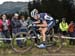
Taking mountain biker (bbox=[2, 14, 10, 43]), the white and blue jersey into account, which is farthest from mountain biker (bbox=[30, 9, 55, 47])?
mountain biker (bbox=[2, 14, 10, 43])

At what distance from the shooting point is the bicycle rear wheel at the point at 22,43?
47.6 feet

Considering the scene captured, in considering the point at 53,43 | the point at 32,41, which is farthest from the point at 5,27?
the point at 32,41

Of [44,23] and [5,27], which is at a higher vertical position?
[44,23]

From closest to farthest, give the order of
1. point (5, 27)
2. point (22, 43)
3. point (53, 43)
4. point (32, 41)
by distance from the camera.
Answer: point (32, 41) → point (22, 43) → point (53, 43) → point (5, 27)

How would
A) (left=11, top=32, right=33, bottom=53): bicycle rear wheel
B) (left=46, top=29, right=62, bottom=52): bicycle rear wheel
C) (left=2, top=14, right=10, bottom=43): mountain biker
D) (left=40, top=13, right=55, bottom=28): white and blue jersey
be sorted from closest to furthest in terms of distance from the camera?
(left=11, top=32, right=33, bottom=53): bicycle rear wheel → (left=40, top=13, right=55, bottom=28): white and blue jersey → (left=46, top=29, right=62, bottom=52): bicycle rear wheel → (left=2, top=14, right=10, bottom=43): mountain biker

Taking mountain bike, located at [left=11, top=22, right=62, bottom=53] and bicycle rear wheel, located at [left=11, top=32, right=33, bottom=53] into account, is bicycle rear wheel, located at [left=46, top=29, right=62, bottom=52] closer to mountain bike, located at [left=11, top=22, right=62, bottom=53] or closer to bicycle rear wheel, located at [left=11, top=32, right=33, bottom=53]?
mountain bike, located at [left=11, top=22, right=62, bottom=53]

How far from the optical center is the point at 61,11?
137 feet

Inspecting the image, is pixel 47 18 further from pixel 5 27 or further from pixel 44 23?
pixel 5 27

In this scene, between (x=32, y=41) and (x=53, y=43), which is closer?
(x=32, y=41)

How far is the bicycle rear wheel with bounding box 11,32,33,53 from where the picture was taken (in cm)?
1452

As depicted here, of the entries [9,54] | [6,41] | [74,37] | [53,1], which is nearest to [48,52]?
[9,54]

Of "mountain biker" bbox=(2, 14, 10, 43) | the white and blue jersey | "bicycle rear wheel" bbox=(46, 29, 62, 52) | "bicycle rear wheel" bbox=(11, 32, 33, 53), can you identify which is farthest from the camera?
"mountain biker" bbox=(2, 14, 10, 43)

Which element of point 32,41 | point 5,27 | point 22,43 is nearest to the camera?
point 32,41

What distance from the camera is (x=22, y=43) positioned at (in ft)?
48.5
